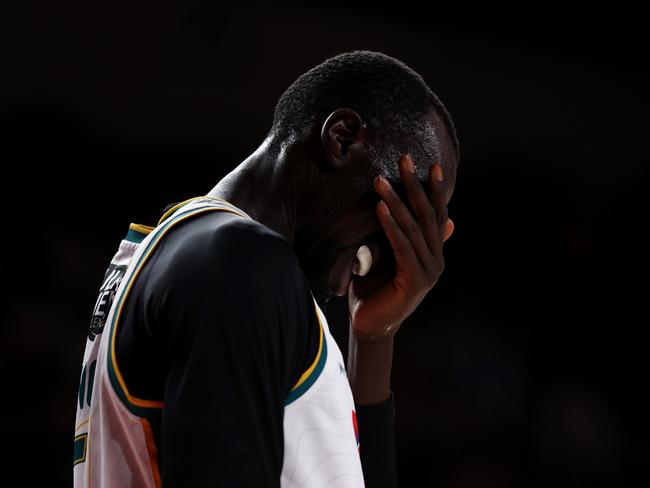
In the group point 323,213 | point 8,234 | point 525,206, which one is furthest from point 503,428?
point 323,213

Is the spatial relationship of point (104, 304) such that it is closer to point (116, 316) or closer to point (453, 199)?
point (116, 316)

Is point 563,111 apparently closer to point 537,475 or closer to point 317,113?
point 537,475

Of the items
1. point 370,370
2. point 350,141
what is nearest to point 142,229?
point 350,141

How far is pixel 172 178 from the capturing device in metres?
2.45

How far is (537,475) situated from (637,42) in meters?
1.78

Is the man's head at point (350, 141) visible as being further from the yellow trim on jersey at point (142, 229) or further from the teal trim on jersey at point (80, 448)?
the teal trim on jersey at point (80, 448)

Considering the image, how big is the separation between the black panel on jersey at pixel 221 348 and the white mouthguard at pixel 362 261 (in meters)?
0.30

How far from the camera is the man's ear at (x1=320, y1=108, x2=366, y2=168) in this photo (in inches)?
31.7

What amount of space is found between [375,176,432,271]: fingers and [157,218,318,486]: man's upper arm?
254 mm

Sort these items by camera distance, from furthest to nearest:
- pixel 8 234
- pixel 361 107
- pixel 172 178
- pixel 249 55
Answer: pixel 249 55, pixel 172 178, pixel 8 234, pixel 361 107

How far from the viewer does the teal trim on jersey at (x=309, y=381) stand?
640 mm

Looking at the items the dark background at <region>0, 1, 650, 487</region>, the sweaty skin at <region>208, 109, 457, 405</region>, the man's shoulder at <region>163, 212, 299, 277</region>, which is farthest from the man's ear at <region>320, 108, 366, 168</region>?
the dark background at <region>0, 1, 650, 487</region>

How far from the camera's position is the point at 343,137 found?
2.66ft

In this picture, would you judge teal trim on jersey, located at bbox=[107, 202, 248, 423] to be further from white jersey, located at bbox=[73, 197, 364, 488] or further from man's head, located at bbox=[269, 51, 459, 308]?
man's head, located at bbox=[269, 51, 459, 308]
